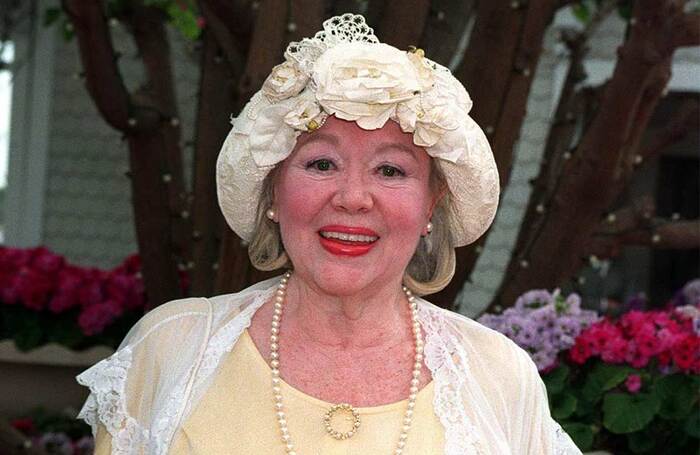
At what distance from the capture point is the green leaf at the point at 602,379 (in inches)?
161

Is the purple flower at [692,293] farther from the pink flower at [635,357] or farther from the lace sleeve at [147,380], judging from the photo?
the lace sleeve at [147,380]

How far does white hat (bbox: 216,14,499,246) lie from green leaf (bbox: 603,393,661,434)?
1402 mm

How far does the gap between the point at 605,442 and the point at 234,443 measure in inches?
72.9

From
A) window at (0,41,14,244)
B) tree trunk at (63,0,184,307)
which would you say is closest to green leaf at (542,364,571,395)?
tree trunk at (63,0,184,307)

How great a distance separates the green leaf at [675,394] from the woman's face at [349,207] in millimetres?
1675

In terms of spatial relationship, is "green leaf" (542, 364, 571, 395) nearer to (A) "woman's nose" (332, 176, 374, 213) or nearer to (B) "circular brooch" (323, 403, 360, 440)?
(B) "circular brooch" (323, 403, 360, 440)

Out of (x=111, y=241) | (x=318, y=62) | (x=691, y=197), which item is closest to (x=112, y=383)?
(x=318, y=62)

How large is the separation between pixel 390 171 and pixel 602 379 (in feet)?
5.64

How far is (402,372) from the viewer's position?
278 centimetres

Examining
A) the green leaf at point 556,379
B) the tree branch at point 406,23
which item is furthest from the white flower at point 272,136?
the green leaf at point 556,379

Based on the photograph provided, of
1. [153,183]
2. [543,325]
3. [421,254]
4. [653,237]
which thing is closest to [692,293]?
[653,237]

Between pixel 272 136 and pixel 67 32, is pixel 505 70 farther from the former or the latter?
pixel 67 32

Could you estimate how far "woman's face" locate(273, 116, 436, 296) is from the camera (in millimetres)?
2607

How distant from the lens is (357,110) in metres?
2.56
